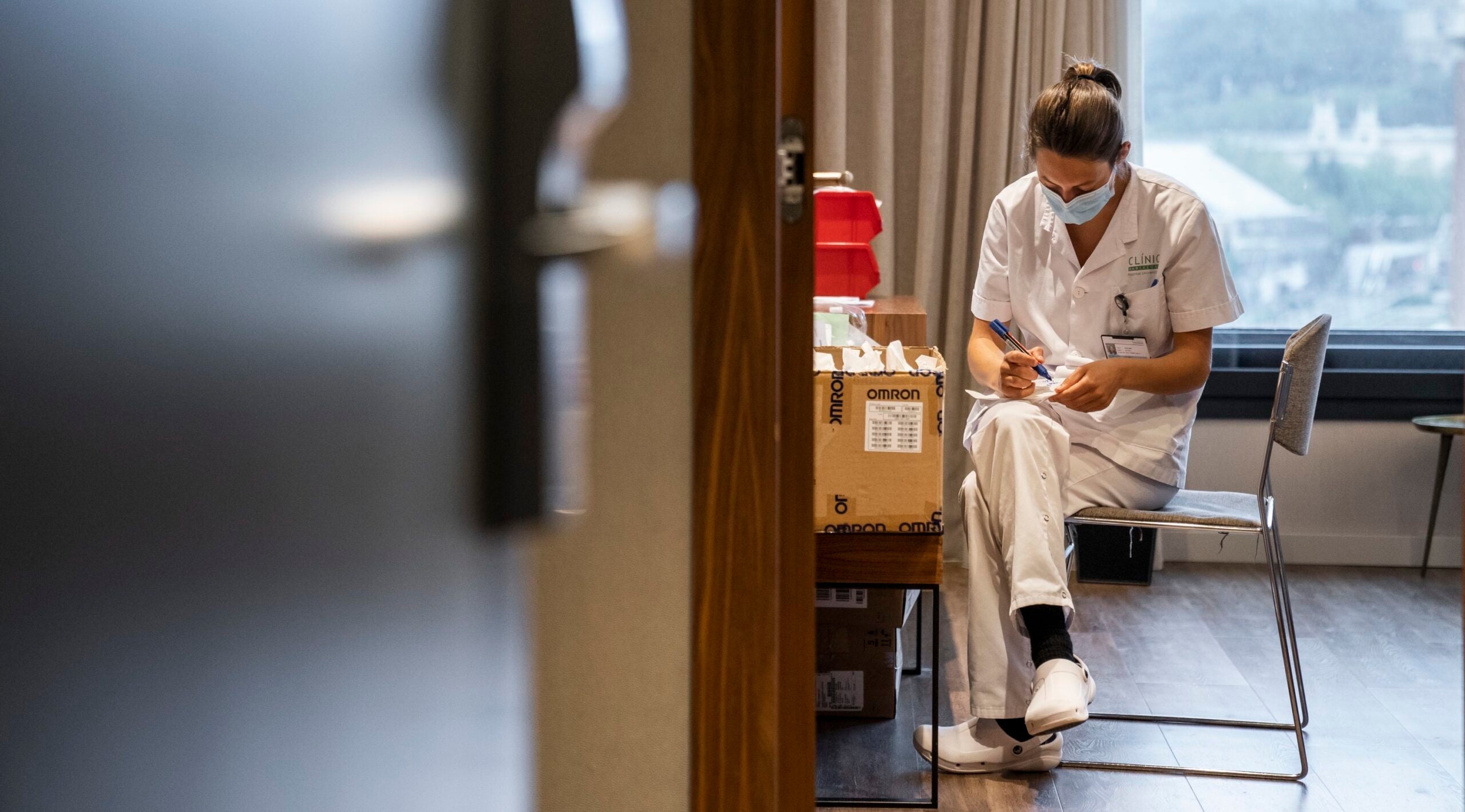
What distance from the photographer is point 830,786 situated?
188 cm

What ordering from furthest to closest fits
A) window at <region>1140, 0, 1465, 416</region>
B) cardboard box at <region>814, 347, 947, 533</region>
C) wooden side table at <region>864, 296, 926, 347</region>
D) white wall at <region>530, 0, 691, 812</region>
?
window at <region>1140, 0, 1465, 416</region> → wooden side table at <region>864, 296, 926, 347</region> → cardboard box at <region>814, 347, 947, 533</region> → white wall at <region>530, 0, 691, 812</region>

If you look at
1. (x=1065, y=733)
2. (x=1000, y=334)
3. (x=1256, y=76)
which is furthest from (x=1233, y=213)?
(x=1065, y=733)

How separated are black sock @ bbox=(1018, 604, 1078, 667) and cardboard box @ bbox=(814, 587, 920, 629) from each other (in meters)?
0.23

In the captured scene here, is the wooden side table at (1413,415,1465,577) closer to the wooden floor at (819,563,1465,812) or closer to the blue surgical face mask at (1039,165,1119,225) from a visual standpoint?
the wooden floor at (819,563,1465,812)

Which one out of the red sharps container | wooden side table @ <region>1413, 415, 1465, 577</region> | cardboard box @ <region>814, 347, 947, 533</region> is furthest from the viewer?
wooden side table @ <region>1413, 415, 1465, 577</region>

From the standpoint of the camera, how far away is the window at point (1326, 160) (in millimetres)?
3510

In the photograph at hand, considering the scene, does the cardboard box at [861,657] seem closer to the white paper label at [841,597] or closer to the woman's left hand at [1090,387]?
the white paper label at [841,597]

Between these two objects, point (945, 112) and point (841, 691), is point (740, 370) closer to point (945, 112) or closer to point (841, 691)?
point (841, 691)

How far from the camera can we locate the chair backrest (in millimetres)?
2016

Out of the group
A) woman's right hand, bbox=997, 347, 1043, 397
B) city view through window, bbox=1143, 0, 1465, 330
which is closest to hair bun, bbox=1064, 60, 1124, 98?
woman's right hand, bbox=997, 347, 1043, 397

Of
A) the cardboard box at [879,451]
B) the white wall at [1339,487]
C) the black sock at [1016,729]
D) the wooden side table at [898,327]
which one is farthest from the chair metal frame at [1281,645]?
the white wall at [1339,487]

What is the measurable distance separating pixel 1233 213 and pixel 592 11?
337 cm

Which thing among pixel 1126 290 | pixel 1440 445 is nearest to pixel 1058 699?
pixel 1126 290

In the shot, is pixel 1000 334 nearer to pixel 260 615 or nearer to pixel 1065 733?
pixel 1065 733
